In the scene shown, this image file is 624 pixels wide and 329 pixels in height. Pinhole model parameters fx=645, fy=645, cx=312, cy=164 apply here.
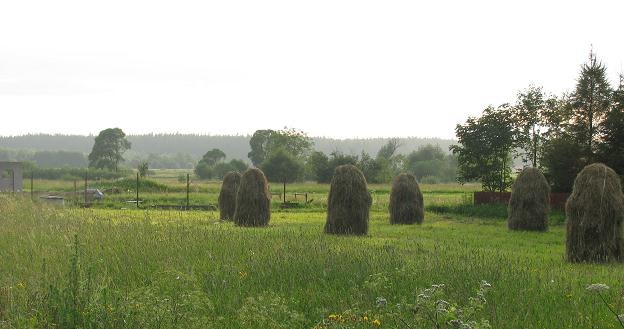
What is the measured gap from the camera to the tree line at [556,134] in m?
29.9

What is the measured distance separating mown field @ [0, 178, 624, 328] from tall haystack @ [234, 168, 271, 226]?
7.95m

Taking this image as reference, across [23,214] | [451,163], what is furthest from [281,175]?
[23,214]

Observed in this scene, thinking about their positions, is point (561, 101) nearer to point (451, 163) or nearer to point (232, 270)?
point (232, 270)

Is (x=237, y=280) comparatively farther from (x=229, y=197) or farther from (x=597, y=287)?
(x=229, y=197)

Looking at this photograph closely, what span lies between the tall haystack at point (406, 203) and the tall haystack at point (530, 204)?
153 inches

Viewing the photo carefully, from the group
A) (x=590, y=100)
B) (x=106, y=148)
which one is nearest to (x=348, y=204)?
(x=590, y=100)

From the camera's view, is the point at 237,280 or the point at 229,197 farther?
the point at 229,197

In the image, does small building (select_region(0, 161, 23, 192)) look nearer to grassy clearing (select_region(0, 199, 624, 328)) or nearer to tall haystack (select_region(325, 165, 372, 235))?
tall haystack (select_region(325, 165, 372, 235))

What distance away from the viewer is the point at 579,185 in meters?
15.8

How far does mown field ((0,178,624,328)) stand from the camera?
7531 mm

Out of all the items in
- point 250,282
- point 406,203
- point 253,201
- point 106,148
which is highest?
point 106,148

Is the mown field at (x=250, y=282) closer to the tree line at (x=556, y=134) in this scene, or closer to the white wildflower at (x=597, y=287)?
the white wildflower at (x=597, y=287)

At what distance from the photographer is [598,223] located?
15.3m

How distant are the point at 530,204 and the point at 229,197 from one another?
12.5 m
